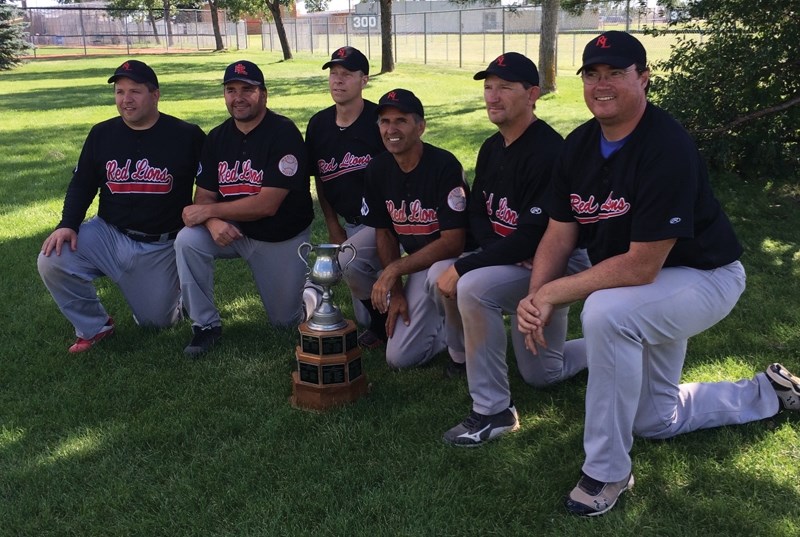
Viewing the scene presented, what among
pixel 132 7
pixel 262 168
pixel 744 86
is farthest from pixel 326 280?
pixel 132 7

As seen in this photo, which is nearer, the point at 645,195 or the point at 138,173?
the point at 645,195

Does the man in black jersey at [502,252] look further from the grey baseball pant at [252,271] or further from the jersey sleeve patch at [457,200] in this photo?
the grey baseball pant at [252,271]

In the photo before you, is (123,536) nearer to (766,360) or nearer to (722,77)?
(766,360)

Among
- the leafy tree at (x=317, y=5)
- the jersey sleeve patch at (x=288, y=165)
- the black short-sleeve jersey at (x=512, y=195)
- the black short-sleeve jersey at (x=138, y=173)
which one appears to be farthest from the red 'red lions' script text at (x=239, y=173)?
the leafy tree at (x=317, y=5)

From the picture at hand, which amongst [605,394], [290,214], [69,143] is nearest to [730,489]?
[605,394]

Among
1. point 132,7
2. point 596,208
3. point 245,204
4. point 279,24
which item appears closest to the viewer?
point 596,208

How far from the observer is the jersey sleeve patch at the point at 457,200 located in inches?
151

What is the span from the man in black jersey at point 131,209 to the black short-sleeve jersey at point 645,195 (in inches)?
106

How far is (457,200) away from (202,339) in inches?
72.0

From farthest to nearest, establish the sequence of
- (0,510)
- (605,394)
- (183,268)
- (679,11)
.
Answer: (679,11)
(183,268)
(0,510)
(605,394)

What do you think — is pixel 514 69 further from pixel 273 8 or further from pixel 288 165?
pixel 273 8

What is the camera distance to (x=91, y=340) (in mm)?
4605

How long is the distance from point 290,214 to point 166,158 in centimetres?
87

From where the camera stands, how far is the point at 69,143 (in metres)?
11.2
